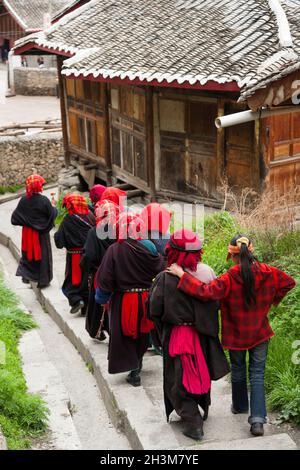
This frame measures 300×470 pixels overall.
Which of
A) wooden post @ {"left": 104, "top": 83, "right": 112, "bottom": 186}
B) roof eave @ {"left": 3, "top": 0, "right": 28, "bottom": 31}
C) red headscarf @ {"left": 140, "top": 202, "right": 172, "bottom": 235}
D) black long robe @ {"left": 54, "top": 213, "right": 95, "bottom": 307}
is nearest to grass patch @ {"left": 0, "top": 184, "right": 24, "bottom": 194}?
wooden post @ {"left": 104, "top": 83, "right": 112, "bottom": 186}

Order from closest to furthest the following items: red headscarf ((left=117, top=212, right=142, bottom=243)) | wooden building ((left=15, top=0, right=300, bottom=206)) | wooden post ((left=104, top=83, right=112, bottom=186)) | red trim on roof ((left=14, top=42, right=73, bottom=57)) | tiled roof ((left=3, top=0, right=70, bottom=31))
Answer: red headscarf ((left=117, top=212, right=142, bottom=243)) → wooden building ((left=15, top=0, right=300, bottom=206)) → red trim on roof ((left=14, top=42, right=73, bottom=57)) → wooden post ((left=104, top=83, right=112, bottom=186)) → tiled roof ((left=3, top=0, right=70, bottom=31))

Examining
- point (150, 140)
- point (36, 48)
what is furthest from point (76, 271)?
point (36, 48)

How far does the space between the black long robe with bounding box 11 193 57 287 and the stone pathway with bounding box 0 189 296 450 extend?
96.9 inches

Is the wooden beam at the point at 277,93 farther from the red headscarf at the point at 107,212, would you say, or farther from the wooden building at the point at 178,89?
the red headscarf at the point at 107,212

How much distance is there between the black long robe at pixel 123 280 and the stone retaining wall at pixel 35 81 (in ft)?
92.8

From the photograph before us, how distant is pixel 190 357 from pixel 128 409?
1069mm

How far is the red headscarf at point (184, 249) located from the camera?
5781 mm

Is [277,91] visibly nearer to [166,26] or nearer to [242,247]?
[166,26]

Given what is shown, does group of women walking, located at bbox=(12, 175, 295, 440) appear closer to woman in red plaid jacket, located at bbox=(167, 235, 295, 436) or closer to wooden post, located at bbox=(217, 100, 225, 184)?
woman in red plaid jacket, located at bbox=(167, 235, 295, 436)

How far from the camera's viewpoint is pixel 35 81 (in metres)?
34.6

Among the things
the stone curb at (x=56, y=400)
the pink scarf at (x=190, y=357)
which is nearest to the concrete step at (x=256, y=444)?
the pink scarf at (x=190, y=357)

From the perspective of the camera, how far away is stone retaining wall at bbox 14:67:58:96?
34.2 meters

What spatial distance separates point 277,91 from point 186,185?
3352 mm
